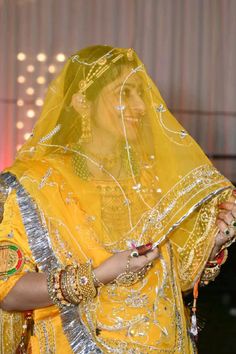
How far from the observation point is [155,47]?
4.37 metres

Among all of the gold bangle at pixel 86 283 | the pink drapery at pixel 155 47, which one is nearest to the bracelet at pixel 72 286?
the gold bangle at pixel 86 283

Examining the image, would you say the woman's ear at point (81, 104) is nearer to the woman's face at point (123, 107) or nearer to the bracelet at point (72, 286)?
the woman's face at point (123, 107)

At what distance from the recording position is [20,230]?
166 centimetres

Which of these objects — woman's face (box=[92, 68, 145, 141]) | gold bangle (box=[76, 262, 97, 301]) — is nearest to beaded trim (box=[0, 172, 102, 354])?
gold bangle (box=[76, 262, 97, 301])

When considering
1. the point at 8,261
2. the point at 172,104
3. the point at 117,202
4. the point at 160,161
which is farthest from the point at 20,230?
the point at 172,104

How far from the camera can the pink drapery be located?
163 inches

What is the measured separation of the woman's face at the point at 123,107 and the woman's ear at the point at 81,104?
0.04 metres

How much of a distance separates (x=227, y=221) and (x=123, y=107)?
1.32 ft

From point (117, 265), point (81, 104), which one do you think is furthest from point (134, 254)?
point (81, 104)

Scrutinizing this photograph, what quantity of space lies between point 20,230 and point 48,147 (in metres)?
0.30

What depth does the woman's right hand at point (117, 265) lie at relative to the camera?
1578 millimetres

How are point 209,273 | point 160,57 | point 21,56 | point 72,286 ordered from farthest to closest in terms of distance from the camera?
point 160,57
point 21,56
point 209,273
point 72,286

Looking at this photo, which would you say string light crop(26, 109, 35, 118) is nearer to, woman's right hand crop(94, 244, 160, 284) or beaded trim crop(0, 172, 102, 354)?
beaded trim crop(0, 172, 102, 354)

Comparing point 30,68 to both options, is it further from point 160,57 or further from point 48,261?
point 48,261
